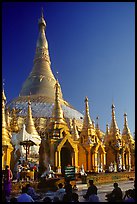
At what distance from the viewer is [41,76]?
51781 mm

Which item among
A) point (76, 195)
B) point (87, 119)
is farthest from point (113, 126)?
point (76, 195)

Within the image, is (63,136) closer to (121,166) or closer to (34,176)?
(34,176)

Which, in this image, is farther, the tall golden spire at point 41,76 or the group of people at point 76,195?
the tall golden spire at point 41,76

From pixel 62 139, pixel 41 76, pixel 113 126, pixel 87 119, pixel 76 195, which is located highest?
pixel 41 76

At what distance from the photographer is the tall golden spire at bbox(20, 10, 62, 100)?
5050 cm

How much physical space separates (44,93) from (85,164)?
25798 mm

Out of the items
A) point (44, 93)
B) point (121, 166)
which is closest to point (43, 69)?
point (44, 93)

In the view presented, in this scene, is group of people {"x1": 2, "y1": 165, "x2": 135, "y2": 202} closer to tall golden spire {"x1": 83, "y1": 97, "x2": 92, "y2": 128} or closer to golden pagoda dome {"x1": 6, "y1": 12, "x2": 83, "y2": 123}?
tall golden spire {"x1": 83, "y1": 97, "x2": 92, "y2": 128}

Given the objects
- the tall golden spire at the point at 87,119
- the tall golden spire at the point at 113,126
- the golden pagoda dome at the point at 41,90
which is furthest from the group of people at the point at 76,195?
the golden pagoda dome at the point at 41,90

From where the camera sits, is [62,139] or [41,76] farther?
[41,76]

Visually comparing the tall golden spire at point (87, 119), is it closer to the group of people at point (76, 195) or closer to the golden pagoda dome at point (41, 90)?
the golden pagoda dome at point (41, 90)

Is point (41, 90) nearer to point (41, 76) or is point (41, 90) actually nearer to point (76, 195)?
point (41, 76)

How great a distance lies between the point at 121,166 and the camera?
29.1m

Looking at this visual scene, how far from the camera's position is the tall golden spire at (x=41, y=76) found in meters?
50.5
